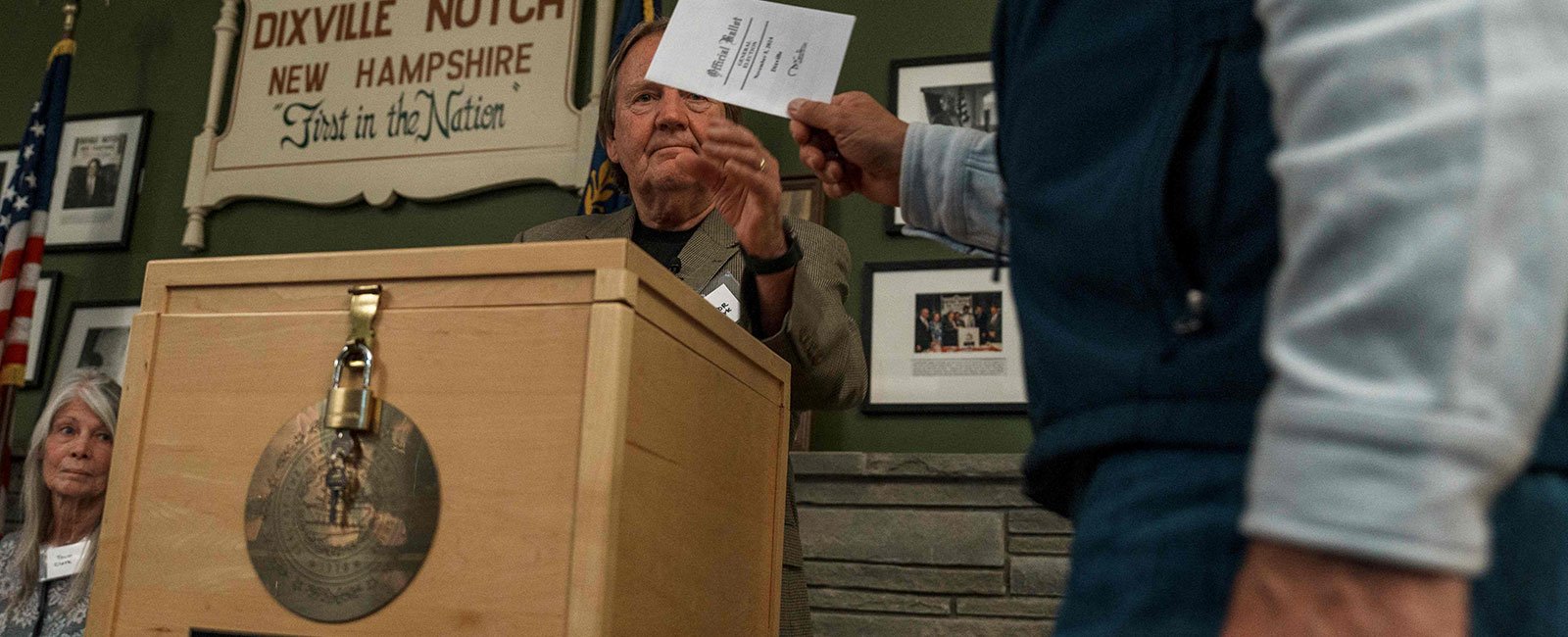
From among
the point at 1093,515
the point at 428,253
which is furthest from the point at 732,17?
the point at 1093,515

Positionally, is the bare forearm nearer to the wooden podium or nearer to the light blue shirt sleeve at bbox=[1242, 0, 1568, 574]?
the light blue shirt sleeve at bbox=[1242, 0, 1568, 574]

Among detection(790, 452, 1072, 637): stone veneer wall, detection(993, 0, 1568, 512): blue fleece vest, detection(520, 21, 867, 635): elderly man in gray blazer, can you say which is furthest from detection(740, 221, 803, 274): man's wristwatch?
detection(790, 452, 1072, 637): stone veneer wall

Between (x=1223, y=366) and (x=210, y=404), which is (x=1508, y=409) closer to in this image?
(x=1223, y=366)

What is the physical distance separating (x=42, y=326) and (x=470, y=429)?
11.1 feet

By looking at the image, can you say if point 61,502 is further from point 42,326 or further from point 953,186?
point 953,186

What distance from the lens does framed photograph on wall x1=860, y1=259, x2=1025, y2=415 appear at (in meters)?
3.04

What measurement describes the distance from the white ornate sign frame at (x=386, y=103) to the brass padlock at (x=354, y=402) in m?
2.38

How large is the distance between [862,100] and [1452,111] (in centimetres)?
75

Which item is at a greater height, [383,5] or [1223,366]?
[383,5]

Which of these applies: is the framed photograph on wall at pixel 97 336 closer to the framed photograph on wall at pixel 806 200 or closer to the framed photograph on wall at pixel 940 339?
the framed photograph on wall at pixel 806 200

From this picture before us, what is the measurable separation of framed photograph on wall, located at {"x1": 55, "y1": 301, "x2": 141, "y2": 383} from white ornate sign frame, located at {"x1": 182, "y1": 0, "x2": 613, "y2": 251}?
33 centimetres

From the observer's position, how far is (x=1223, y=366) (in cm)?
64

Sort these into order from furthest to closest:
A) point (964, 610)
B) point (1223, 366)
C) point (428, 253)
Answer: point (964, 610), point (428, 253), point (1223, 366)

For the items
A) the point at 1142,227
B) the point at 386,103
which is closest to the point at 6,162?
the point at 386,103
